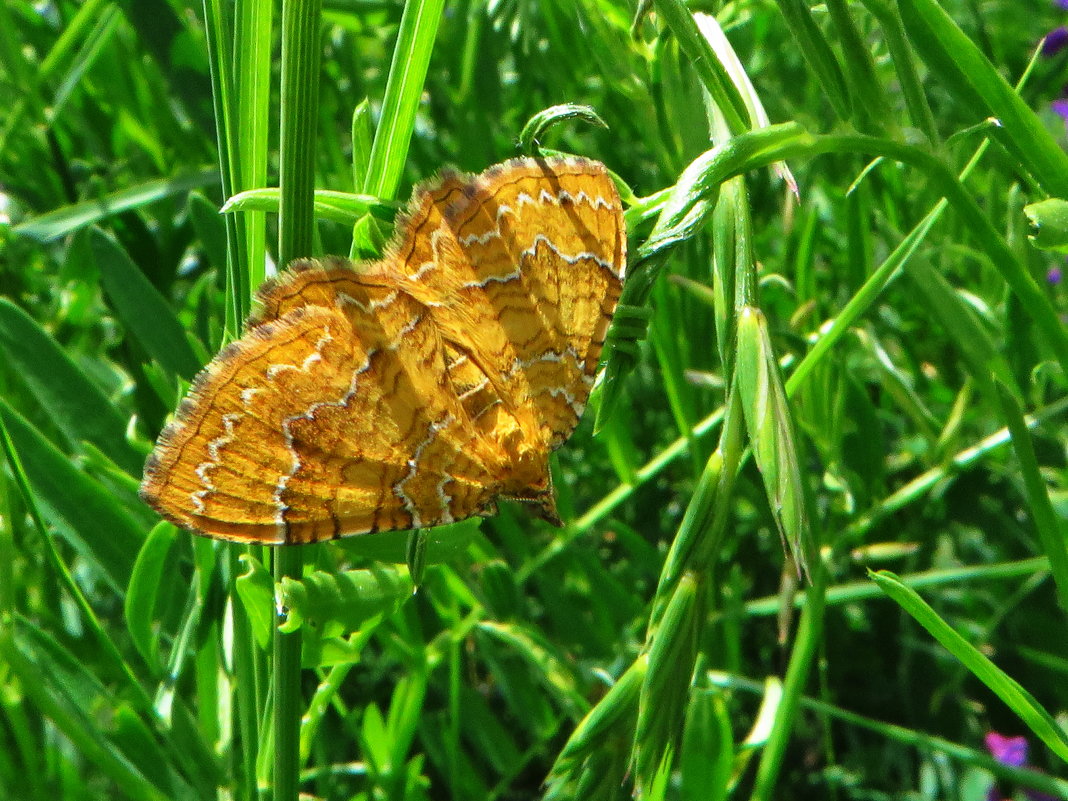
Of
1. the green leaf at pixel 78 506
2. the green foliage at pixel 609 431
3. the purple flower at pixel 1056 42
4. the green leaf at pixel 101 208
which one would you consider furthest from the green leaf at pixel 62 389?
the purple flower at pixel 1056 42

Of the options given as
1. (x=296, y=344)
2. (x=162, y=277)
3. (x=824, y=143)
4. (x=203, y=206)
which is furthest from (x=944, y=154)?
(x=162, y=277)

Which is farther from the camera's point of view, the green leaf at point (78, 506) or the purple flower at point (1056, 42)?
the purple flower at point (1056, 42)

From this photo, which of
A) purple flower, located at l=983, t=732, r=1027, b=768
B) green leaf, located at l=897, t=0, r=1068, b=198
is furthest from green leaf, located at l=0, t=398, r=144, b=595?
purple flower, located at l=983, t=732, r=1027, b=768

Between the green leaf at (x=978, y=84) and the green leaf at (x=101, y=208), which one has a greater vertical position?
the green leaf at (x=101, y=208)

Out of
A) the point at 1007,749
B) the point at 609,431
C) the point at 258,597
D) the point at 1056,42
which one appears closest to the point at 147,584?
the point at 258,597

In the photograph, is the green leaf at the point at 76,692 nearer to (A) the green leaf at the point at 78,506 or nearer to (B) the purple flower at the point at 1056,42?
(A) the green leaf at the point at 78,506

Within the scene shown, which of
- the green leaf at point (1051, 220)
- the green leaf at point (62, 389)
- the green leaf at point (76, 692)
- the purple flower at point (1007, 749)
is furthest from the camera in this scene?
the purple flower at point (1007, 749)

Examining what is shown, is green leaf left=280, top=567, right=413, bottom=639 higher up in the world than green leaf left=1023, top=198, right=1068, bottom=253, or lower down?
lower down

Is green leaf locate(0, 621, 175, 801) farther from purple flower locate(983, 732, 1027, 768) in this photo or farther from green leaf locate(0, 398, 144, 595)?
purple flower locate(983, 732, 1027, 768)
